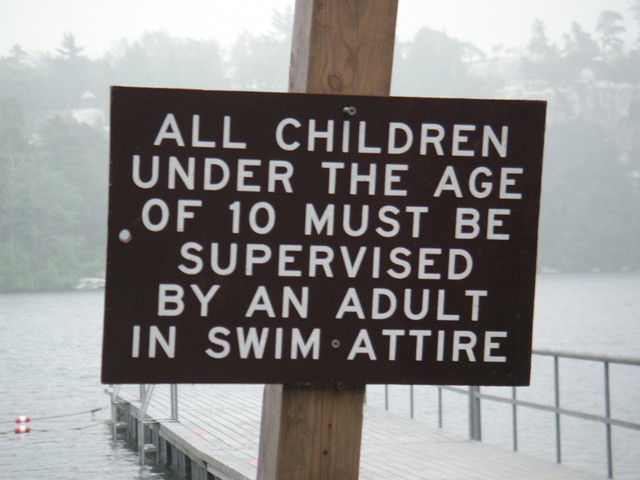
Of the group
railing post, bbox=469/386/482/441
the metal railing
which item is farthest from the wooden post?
railing post, bbox=469/386/482/441

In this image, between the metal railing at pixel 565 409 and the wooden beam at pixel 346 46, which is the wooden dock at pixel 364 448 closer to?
the metal railing at pixel 565 409

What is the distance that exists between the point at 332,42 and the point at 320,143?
0.85 ft

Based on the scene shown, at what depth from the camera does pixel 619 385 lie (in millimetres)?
51250

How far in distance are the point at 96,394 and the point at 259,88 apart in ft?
381

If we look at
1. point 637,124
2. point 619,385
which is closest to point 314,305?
point 619,385

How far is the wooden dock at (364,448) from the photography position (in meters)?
9.04

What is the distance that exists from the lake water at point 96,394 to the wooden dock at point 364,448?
1182 mm

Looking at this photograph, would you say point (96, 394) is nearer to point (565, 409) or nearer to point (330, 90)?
point (565, 409)

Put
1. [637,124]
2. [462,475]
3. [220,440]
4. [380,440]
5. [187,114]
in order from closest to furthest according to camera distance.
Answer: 1. [187,114]
2. [462,475]
3. [380,440]
4. [220,440]
5. [637,124]

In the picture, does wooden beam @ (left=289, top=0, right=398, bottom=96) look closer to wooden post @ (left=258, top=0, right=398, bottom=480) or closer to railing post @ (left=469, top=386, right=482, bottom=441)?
wooden post @ (left=258, top=0, right=398, bottom=480)

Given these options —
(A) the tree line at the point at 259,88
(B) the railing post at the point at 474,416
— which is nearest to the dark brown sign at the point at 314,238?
(B) the railing post at the point at 474,416

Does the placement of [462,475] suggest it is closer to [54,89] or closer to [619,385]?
[619,385]

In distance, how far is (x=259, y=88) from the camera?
153 m

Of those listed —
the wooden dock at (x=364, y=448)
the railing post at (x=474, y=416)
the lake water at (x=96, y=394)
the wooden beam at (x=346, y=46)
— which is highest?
the wooden beam at (x=346, y=46)
